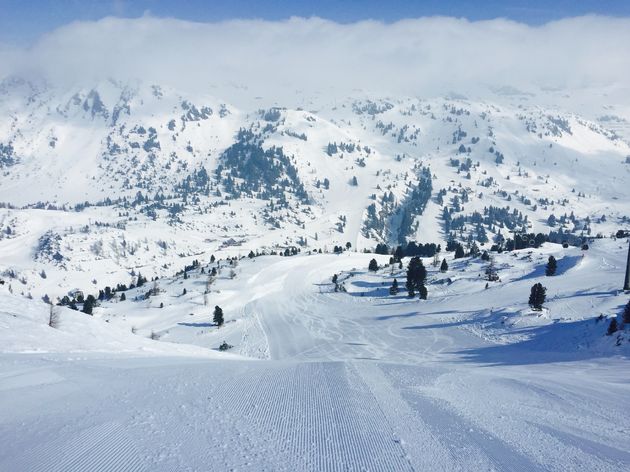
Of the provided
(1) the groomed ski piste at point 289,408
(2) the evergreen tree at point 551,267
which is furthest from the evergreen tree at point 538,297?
(2) the evergreen tree at point 551,267

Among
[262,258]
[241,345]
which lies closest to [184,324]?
[241,345]

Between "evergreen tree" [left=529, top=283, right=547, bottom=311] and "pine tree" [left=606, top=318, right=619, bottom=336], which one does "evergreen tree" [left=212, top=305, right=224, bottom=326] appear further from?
"pine tree" [left=606, top=318, right=619, bottom=336]

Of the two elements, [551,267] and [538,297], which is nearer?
[538,297]

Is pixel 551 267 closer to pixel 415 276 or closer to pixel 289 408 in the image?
pixel 415 276

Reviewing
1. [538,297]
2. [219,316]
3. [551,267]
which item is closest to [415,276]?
[551,267]

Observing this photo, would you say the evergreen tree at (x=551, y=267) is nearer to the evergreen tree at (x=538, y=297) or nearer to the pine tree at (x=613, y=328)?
the evergreen tree at (x=538, y=297)

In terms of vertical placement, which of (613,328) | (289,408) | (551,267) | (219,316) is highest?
(289,408)

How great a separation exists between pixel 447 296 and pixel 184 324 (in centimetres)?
5130

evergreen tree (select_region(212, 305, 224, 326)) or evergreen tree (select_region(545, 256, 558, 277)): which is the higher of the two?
evergreen tree (select_region(545, 256, 558, 277))

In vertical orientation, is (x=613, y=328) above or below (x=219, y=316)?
above

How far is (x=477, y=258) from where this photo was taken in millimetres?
104000

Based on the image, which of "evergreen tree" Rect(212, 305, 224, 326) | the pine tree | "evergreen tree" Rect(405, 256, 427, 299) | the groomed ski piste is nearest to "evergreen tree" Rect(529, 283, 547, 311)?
the groomed ski piste

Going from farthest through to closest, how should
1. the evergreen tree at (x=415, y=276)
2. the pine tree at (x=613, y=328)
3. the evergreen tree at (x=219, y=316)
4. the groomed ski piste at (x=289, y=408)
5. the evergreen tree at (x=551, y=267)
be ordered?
the evergreen tree at (x=415, y=276)
the evergreen tree at (x=219, y=316)
the evergreen tree at (x=551, y=267)
the pine tree at (x=613, y=328)
the groomed ski piste at (x=289, y=408)

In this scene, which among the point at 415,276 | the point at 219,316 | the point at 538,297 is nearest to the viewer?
the point at 538,297
